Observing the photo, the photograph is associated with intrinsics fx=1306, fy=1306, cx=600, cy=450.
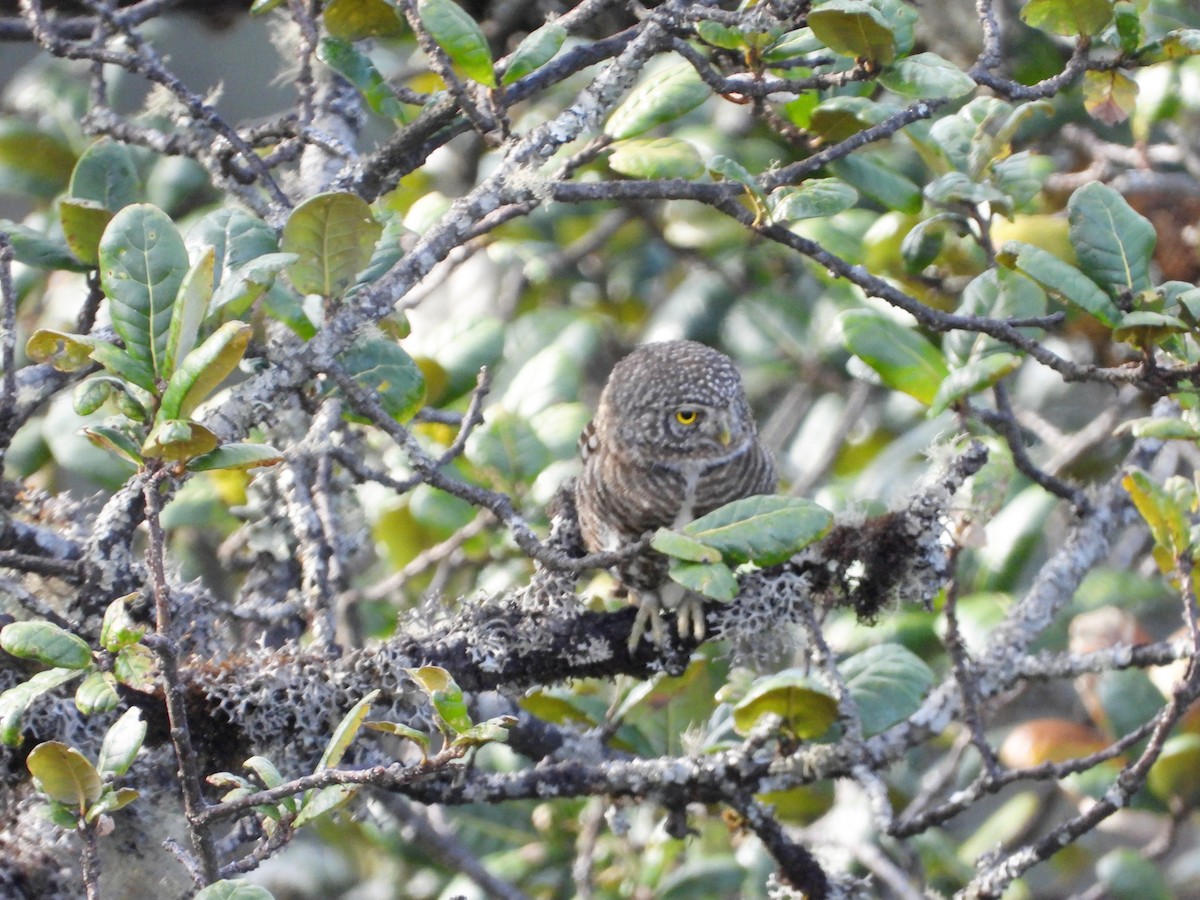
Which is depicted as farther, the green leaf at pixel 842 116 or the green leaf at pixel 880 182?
the green leaf at pixel 880 182

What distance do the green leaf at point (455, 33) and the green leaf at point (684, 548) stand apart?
2.80 feet

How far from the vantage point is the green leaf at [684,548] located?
1837mm

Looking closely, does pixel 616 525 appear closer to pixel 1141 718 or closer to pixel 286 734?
pixel 286 734

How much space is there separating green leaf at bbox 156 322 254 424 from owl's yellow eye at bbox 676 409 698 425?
4.84 feet

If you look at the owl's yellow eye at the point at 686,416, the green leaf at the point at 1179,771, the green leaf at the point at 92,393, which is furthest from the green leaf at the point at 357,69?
the green leaf at the point at 1179,771

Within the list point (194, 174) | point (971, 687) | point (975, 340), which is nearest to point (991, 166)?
point (975, 340)

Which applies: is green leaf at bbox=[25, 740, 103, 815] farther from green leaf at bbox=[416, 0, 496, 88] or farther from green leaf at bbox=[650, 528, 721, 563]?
green leaf at bbox=[416, 0, 496, 88]

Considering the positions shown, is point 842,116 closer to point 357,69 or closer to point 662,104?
point 662,104

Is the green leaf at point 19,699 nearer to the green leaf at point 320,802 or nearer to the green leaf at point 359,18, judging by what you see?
the green leaf at point 320,802

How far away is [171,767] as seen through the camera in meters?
2.20

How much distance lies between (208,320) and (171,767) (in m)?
0.84

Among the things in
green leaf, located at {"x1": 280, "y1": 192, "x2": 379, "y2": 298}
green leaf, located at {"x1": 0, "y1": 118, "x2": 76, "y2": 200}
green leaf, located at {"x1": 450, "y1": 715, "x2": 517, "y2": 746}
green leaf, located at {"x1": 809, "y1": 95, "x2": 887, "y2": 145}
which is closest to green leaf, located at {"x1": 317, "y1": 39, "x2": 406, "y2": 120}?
green leaf, located at {"x1": 280, "y1": 192, "x2": 379, "y2": 298}

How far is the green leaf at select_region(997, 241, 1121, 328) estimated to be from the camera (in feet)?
7.06

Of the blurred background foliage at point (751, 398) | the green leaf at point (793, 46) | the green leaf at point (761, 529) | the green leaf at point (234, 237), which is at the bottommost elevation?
the blurred background foliage at point (751, 398)
